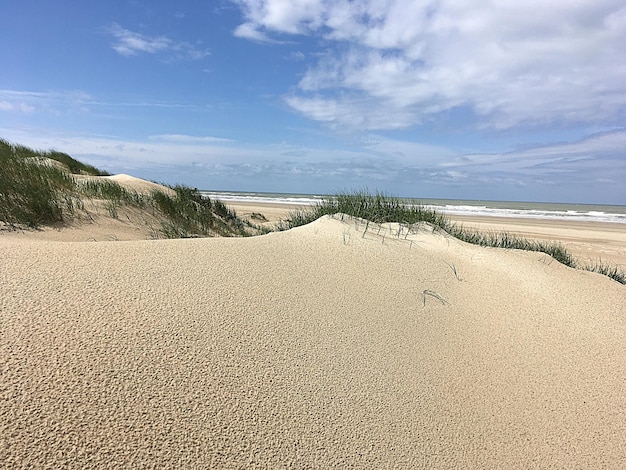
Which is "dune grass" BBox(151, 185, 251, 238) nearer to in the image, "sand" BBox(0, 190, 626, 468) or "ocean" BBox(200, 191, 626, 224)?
"ocean" BBox(200, 191, 626, 224)

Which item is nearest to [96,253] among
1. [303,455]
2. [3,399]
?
[3,399]

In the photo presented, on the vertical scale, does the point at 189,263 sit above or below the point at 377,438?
above

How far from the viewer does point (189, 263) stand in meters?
2.45

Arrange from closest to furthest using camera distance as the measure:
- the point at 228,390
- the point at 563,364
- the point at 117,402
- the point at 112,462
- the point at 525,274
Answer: the point at 112,462
the point at 117,402
the point at 228,390
the point at 563,364
the point at 525,274

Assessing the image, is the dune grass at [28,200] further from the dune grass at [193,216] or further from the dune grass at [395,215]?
the dune grass at [395,215]

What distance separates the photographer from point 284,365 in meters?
1.74

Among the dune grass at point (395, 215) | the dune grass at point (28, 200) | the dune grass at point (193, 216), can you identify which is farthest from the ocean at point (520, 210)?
the dune grass at point (28, 200)

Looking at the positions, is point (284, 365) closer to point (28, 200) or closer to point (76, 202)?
point (28, 200)

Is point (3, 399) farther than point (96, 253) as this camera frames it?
No

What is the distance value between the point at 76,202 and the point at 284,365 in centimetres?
441

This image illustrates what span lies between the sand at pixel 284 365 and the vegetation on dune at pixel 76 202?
2279mm

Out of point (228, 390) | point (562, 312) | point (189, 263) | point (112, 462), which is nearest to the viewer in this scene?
point (112, 462)

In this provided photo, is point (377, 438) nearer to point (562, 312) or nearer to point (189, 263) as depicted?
point (189, 263)

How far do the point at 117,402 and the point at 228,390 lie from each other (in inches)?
14.6
